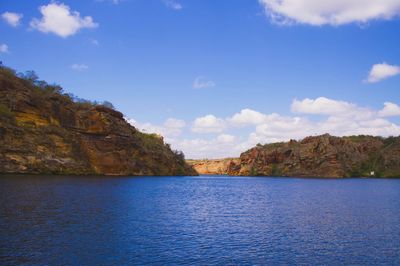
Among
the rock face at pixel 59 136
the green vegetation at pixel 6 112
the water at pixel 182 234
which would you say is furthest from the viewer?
the green vegetation at pixel 6 112

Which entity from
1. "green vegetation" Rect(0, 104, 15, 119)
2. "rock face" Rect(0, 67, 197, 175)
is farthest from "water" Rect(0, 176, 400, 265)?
"green vegetation" Rect(0, 104, 15, 119)

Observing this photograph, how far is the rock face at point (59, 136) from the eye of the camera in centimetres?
11258

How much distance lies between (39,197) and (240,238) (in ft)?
108

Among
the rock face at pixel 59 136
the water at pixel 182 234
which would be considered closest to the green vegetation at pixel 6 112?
the rock face at pixel 59 136

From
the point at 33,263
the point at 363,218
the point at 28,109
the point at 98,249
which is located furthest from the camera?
the point at 28,109

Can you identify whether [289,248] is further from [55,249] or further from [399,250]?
[55,249]

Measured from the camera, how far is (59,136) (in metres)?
129

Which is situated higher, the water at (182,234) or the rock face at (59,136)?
the rock face at (59,136)

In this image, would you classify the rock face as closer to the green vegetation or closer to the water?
the green vegetation

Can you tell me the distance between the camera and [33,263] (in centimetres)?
2497

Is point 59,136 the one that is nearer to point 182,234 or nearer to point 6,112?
point 6,112

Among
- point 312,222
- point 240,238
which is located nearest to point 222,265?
point 240,238

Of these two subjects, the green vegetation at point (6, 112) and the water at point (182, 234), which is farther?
the green vegetation at point (6, 112)

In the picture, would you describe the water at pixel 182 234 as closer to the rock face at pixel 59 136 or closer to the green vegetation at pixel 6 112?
the rock face at pixel 59 136
